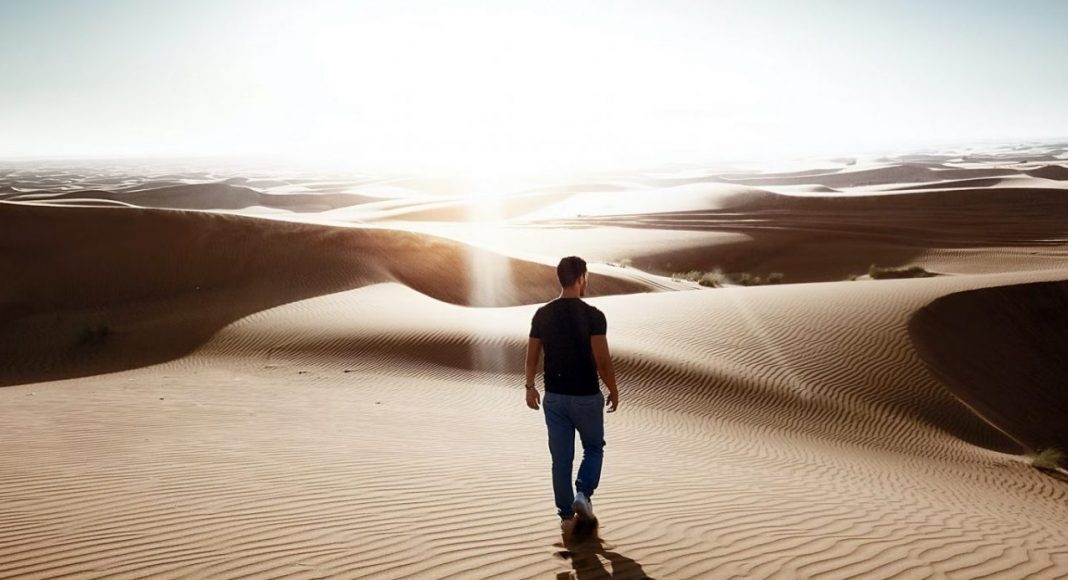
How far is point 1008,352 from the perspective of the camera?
14133 mm

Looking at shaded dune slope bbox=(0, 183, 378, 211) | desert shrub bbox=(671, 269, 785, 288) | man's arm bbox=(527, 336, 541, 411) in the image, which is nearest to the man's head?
man's arm bbox=(527, 336, 541, 411)

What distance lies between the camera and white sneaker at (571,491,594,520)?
451 cm

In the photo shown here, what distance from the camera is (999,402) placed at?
12453 millimetres

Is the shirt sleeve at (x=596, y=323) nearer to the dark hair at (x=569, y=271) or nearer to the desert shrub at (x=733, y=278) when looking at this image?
the dark hair at (x=569, y=271)

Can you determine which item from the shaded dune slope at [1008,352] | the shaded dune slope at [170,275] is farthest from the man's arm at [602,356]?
the shaded dune slope at [170,275]

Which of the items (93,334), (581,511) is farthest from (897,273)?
(93,334)

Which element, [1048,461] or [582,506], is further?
[1048,461]

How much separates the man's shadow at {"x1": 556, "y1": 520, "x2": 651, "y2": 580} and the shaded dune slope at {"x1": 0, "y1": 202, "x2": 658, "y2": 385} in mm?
12380

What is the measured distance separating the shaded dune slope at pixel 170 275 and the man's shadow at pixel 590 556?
1238 cm

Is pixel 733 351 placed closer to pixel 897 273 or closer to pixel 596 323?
pixel 596 323

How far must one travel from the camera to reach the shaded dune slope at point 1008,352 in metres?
12.1

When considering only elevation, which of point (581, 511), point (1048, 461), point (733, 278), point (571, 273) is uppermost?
point (571, 273)

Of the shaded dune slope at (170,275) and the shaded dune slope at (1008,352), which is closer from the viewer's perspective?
the shaded dune slope at (1008,352)

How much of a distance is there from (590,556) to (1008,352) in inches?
535
